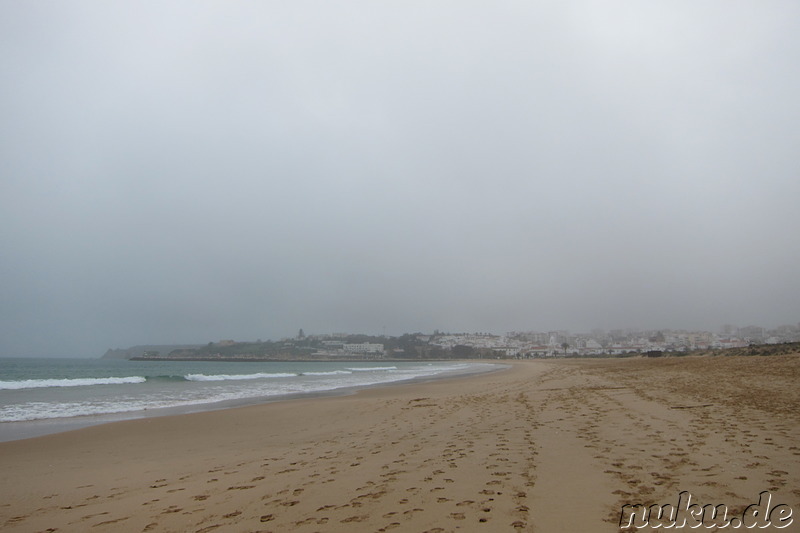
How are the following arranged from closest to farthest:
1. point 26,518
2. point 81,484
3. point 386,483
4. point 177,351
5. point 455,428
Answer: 1. point 26,518
2. point 386,483
3. point 81,484
4. point 455,428
5. point 177,351

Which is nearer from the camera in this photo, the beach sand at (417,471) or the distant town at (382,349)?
the beach sand at (417,471)

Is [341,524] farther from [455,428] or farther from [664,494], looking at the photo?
[455,428]

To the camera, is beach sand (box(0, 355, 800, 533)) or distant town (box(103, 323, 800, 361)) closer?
beach sand (box(0, 355, 800, 533))

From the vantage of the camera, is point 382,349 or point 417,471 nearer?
point 417,471

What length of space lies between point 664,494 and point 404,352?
18590 cm

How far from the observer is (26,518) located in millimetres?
4957

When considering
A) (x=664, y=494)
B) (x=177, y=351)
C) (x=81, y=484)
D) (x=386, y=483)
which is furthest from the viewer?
(x=177, y=351)

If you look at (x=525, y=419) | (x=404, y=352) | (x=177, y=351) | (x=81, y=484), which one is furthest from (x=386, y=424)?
(x=177, y=351)

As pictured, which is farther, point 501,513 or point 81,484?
point 81,484

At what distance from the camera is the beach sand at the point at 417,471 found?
4.28 m

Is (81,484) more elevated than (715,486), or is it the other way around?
(715,486)

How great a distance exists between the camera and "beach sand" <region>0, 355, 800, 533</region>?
4.28 meters

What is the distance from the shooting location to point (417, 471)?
584 cm

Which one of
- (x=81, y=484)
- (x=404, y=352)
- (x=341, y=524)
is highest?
(x=341, y=524)
